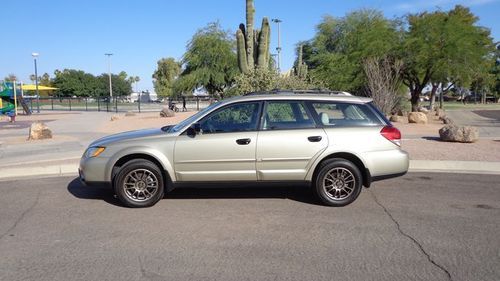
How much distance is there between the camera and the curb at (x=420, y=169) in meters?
9.67

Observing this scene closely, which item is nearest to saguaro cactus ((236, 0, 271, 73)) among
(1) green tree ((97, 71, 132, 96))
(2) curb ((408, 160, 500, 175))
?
(2) curb ((408, 160, 500, 175))

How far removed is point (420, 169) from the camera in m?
9.87

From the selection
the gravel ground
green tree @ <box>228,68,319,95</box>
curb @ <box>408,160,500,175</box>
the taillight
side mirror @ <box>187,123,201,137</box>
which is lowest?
curb @ <box>408,160,500,175</box>

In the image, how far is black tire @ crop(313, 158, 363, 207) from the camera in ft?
21.6

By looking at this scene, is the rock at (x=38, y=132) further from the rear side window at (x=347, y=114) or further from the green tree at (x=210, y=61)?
the green tree at (x=210, y=61)

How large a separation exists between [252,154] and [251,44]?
12.7m

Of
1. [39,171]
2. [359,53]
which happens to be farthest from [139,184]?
[359,53]

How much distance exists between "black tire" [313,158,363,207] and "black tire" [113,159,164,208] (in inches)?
88.4

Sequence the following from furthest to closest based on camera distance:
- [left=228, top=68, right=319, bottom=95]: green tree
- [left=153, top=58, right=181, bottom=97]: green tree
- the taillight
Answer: [left=153, top=58, right=181, bottom=97]: green tree → [left=228, top=68, right=319, bottom=95]: green tree → the taillight

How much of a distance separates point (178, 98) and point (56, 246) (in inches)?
1642

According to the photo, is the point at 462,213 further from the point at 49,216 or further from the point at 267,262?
the point at 49,216

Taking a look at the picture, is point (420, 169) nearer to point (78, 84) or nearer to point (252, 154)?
point (252, 154)

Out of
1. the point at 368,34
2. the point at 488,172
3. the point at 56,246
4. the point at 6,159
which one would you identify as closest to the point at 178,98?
the point at 368,34

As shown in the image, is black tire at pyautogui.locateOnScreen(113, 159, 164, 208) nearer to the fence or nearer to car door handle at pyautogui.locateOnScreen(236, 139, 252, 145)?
car door handle at pyautogui.locateOnScreen(236, 139, 252, 145)
